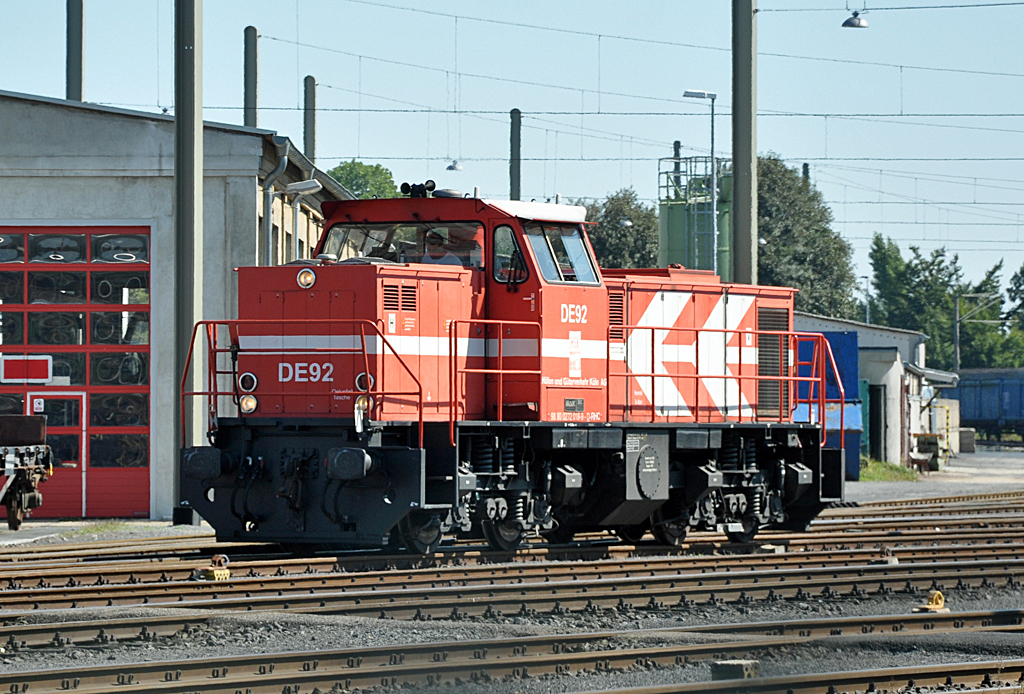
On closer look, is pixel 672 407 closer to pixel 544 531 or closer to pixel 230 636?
pixel 544 531

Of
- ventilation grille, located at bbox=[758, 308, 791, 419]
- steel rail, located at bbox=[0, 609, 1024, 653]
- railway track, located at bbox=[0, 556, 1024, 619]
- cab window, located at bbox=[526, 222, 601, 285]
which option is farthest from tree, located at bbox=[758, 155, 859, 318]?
steel rail, located at bbox=[0, 609, 1024, 653]

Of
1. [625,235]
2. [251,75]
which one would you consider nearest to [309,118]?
[251,75]

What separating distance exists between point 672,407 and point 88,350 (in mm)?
9632

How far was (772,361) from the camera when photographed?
14.4 metres

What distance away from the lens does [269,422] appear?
11.2 meters

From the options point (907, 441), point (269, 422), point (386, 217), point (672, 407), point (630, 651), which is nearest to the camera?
point (630, 651)

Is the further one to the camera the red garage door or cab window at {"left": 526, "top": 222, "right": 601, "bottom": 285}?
the red garage door

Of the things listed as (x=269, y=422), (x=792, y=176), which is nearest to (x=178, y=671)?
(x=269, y=422)

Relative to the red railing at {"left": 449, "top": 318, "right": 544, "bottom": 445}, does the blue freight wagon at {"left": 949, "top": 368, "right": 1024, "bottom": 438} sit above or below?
below

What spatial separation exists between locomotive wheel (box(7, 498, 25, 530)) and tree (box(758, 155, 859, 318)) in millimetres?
53598

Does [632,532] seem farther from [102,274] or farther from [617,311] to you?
[102,274]

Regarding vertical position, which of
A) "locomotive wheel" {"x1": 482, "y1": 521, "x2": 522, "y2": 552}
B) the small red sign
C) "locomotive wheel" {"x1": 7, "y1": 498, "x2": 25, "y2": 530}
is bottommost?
"locomotive wheel" {"x1": 7, "y1": 498, "x2": 25, "y2": 530}

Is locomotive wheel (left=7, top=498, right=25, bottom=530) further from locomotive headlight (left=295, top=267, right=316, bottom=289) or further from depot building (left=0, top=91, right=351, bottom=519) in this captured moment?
locomotive headlight (left=295, top=267, right=316, bottom=289)

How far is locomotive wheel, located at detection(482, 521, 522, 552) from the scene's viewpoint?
40.3 feet
